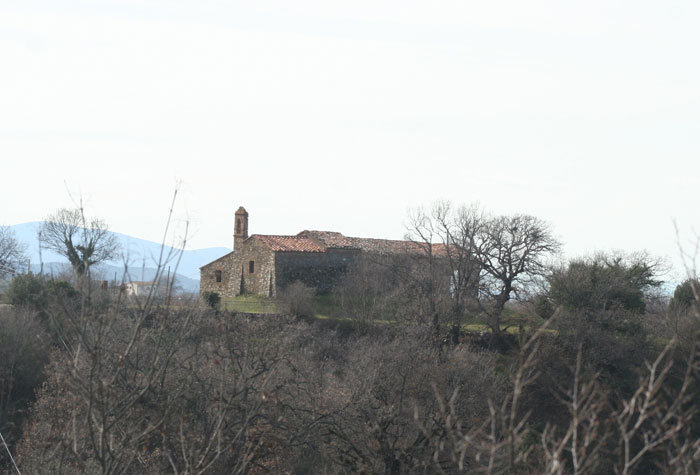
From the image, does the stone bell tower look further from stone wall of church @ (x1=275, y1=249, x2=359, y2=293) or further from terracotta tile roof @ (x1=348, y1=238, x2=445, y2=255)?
terracotta tile roof @ (x1=348, y1=238, x2=445, y2=255)

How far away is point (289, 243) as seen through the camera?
44562 mm

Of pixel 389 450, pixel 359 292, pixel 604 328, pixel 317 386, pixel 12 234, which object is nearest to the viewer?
pixel 389 450

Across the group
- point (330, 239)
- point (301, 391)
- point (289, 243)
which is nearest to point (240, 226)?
point (289, 243)

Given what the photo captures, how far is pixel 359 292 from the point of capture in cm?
3991

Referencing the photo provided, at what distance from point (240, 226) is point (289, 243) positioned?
4.11 meters

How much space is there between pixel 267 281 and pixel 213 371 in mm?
24581

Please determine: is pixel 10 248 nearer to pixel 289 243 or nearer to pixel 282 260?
pixel 289 243

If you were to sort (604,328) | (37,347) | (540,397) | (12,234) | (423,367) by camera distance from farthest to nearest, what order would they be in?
(12,234) < (604,328) < (540,397) < (37,347) < (423,367)

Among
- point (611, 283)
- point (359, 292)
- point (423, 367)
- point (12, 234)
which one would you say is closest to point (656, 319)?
point (611, 283)

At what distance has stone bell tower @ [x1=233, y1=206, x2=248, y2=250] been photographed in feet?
152

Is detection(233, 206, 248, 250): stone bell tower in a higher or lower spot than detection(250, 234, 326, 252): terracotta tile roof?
higher

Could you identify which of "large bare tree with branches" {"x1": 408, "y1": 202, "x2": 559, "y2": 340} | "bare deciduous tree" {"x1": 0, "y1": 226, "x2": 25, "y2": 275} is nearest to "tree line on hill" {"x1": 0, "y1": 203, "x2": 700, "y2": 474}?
"large bare tree with branches" {"x1": 408, "y1": 202, "x2": 559, "y2": 340}

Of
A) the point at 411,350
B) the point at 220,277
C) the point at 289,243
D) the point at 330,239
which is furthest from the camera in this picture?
the point at 220,277

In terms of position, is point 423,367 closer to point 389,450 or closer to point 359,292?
point 389,450
